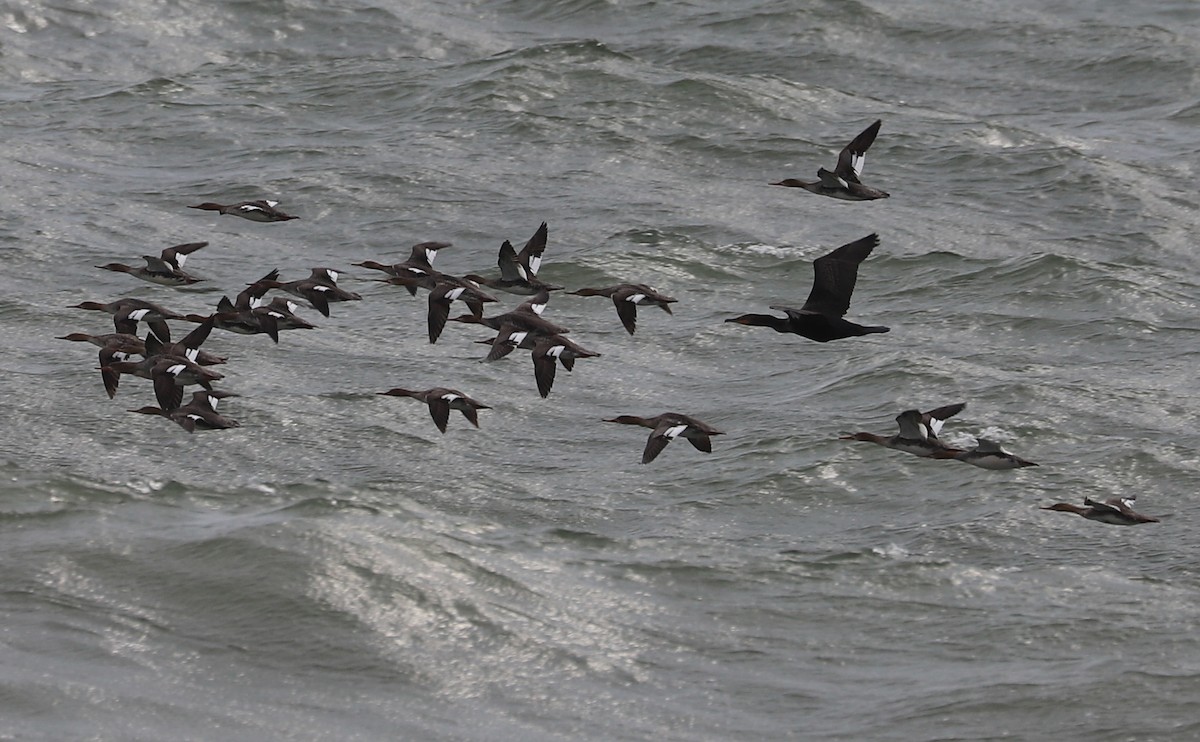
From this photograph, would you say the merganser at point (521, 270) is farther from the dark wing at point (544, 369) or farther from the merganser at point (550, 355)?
the dark wing at point (544, 369)

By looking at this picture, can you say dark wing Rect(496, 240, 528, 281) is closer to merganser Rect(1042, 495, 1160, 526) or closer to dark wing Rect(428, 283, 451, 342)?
dark wing Rect(428, 283, 451, 342)

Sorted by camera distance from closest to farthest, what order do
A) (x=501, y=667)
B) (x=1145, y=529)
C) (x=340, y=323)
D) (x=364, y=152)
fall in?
(x=501, y=667), (x=1145, y=529), (x=340, y=323), (x=364, y=152)

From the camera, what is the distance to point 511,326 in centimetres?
1720

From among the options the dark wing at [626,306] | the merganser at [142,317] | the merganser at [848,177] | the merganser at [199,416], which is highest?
the merganser at [848,177]

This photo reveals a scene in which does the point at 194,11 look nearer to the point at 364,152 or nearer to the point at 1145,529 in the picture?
the point at 364,152

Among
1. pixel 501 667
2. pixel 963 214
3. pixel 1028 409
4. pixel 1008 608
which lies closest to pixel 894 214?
pixel 963 214

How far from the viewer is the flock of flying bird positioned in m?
15.5

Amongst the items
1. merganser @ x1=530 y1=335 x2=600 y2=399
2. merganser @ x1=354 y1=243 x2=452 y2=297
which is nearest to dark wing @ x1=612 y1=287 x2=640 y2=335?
merganser @ x1=530 y1=335 x2=600 y2=399

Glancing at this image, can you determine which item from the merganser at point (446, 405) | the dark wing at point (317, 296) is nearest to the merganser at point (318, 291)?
the dark wing at point (317, 296)

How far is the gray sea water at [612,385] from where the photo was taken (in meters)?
15.0

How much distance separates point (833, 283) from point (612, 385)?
5947 millimetres

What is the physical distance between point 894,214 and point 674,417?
1069 centimetres

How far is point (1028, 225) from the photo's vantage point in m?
25.6

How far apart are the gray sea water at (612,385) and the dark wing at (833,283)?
8.13 feet
